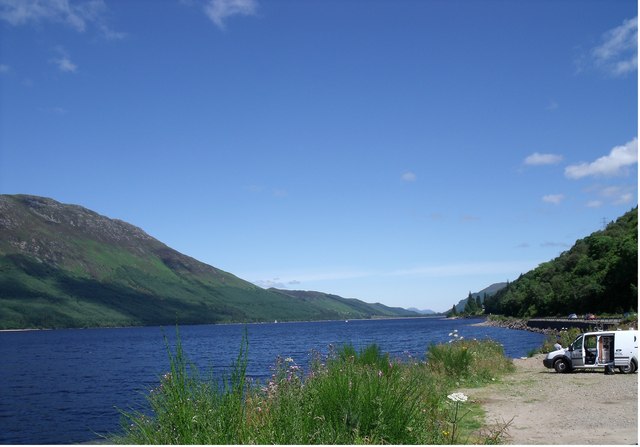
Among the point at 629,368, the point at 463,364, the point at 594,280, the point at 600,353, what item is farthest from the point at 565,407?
the point at 594,280

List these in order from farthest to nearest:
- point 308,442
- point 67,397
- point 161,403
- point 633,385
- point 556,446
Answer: point 67,397 → point 633,385 → point 556,446 → point 161,403 → point 308,442

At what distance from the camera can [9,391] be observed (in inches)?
1720

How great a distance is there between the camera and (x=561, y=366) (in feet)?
82.4

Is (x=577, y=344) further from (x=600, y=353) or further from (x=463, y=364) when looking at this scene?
(x=463, y=364)

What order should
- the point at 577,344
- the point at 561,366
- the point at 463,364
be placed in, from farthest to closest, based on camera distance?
the point at 561,366
the point at 577,344
the point at 463,364

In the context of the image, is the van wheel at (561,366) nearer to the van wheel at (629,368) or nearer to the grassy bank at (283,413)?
the van wheel at (629,368)

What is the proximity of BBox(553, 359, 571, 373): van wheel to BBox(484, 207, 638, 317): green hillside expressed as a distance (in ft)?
149

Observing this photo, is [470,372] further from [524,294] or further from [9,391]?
[524,294]

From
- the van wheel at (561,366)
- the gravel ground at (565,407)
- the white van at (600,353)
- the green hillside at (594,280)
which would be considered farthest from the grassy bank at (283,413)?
the green hillside at (594,280)

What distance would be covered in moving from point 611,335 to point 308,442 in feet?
67.0

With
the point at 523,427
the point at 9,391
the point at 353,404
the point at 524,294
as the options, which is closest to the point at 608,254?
the point at 524,294

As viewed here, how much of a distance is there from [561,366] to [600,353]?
170cm

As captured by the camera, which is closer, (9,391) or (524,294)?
(9,391)

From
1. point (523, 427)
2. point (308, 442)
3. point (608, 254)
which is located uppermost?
point (608, 254)
